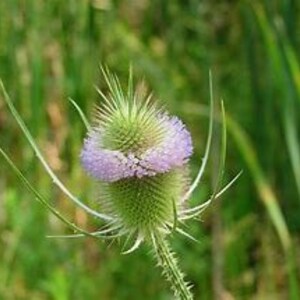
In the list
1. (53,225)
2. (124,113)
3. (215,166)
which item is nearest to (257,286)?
(215,166)

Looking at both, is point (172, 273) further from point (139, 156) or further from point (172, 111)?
point (172, 111)

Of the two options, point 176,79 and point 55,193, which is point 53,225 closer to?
point 55,193

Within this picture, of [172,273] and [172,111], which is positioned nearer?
[172,273]

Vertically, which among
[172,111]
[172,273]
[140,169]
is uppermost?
[172,111]

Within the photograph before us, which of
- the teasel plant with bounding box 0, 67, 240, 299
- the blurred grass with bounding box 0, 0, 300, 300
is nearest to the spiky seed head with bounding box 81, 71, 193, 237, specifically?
the teasel plant with bounding box 0, 67, 240, 299

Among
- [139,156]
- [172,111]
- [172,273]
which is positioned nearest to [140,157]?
[139,156]

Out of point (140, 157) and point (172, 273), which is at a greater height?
point (140, 157)
